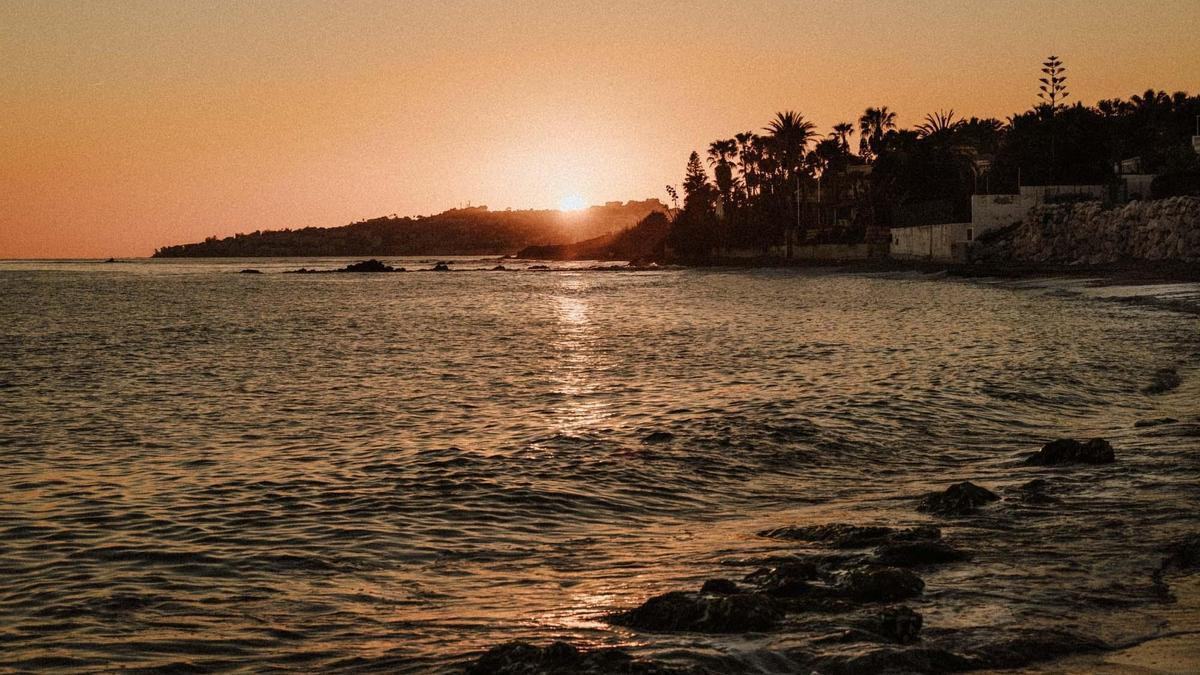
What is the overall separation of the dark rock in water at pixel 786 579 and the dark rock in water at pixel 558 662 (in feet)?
6.77

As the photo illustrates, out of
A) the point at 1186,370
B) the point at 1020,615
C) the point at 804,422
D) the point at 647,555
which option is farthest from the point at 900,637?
the point at 1186,370

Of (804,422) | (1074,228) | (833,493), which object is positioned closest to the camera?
(833,493)

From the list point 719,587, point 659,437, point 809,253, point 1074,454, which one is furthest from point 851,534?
point 809,253

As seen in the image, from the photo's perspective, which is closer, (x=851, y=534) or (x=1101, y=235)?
(x=851, y=534)

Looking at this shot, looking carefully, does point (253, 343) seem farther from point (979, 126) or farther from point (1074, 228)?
point (979, 126)

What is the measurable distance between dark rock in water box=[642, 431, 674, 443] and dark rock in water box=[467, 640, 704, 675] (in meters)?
11.9

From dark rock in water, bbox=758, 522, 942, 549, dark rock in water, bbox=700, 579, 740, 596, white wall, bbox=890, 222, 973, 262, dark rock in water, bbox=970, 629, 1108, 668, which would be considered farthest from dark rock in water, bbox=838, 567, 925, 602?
white wall, bbox=890, 222, 973, 262

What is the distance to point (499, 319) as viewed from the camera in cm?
6769

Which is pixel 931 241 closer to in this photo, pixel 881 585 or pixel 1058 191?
pixel 1058 191

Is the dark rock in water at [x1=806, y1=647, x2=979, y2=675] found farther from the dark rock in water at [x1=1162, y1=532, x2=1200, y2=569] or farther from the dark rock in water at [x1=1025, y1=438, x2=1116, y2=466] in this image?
the dark rock in water at [x1=1025, y1=438, x2=1116, y2=466]

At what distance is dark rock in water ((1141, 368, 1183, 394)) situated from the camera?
2453cm

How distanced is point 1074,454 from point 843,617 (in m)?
8.55

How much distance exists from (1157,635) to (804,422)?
43.6ft

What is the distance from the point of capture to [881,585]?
9617 mm
